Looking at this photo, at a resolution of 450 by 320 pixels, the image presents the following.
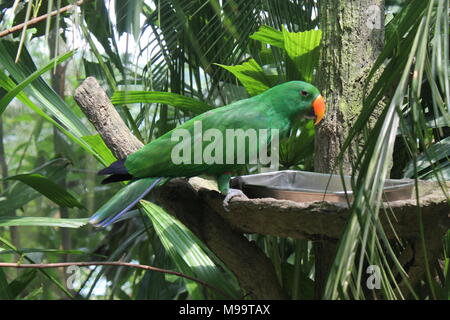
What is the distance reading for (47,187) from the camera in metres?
2.00

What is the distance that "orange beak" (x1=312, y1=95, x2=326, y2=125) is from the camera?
5.84ft

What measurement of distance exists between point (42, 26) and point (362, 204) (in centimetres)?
210

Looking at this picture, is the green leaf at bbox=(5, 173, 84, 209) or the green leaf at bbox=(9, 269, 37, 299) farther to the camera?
the green leaf at bbox=(9, 269, 37, 299)

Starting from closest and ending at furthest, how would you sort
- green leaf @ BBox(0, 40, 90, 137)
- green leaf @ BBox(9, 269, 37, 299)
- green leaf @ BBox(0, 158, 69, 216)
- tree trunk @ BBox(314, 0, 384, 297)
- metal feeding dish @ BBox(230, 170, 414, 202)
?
metal feeding dish @ BBox(230, 170, 414, 202) → tree trunk @ BBox(314, 0, 384, 297) → green leaf @ BBox(0, 40, 90, 137) → green leaf @ BBox(9, 269, 37, 299) → green leaf @ BBox(0, 158, 69, 216)

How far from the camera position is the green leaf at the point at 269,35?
1.87m

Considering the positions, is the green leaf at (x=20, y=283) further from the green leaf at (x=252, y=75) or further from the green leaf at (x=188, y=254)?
the green leaf at (x=252, y=75)

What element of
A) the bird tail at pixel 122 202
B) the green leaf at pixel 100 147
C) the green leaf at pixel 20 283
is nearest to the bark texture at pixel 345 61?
the bird tail at pixel 122 202

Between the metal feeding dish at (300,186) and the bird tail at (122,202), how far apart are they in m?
0.30

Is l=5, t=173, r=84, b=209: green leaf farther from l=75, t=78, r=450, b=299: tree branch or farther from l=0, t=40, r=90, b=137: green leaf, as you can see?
l=75, t=78, r=450, b=299: tree branch

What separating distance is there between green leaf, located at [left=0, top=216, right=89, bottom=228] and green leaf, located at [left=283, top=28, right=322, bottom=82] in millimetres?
913

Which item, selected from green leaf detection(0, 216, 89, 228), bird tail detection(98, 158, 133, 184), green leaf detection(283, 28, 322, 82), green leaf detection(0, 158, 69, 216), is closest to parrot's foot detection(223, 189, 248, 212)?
bird tail detection(98, 158, 133, 184)

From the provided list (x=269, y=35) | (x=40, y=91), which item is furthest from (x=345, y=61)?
(x=40, y=91)

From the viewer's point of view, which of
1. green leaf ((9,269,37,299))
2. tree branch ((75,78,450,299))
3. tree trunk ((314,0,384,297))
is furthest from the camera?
green leaf ((9,269,37,299))
